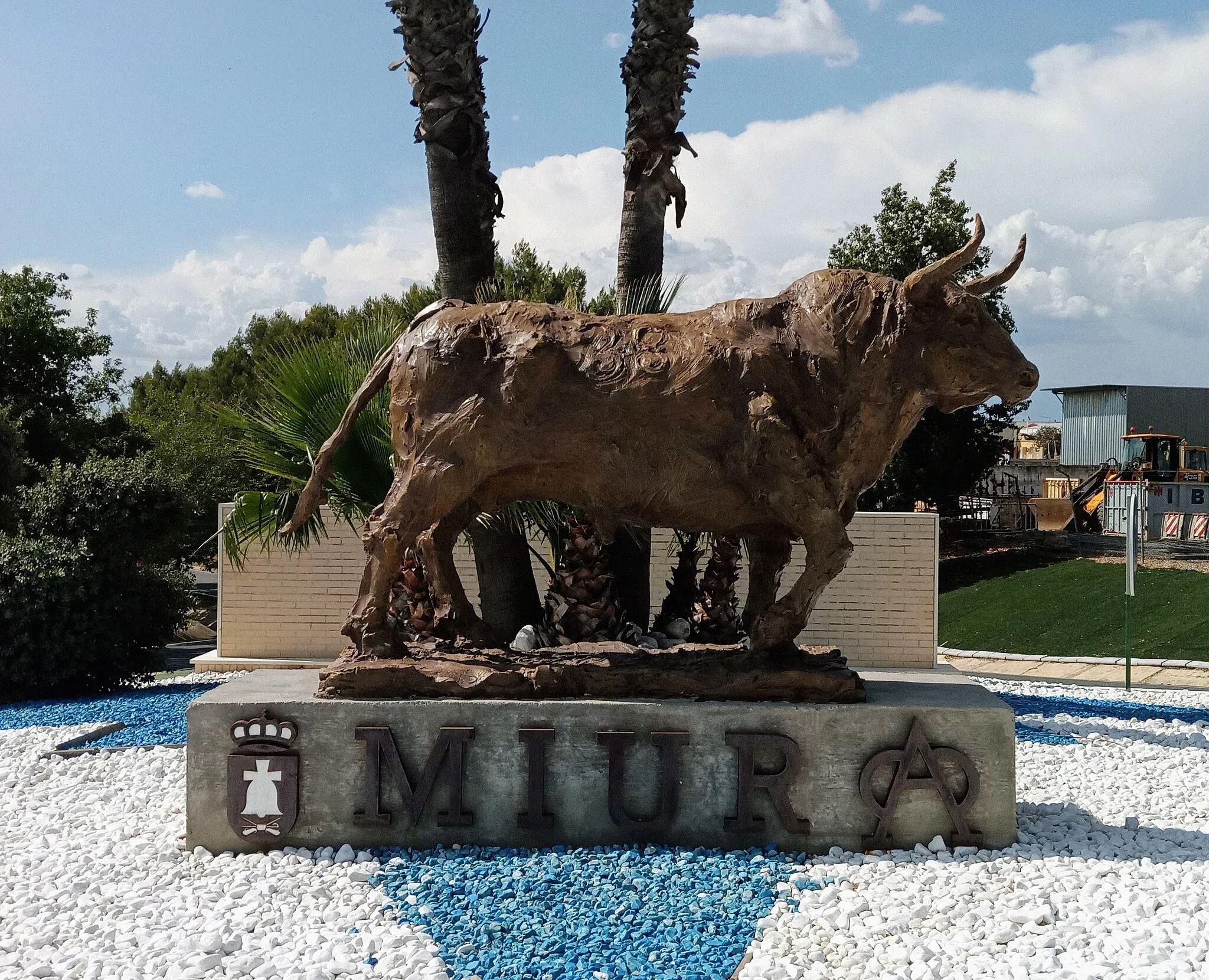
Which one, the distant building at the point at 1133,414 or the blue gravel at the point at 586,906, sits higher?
the distant building at the point at 1133,414

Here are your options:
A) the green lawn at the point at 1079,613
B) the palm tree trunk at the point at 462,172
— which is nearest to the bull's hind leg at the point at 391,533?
the palm tree trunk at the point at 462,172

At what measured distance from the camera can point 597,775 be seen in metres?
4.52

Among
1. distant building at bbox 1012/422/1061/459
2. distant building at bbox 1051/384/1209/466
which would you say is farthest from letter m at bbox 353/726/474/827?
distant building at bbox 1012/422/1061/459

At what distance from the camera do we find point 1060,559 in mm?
20281

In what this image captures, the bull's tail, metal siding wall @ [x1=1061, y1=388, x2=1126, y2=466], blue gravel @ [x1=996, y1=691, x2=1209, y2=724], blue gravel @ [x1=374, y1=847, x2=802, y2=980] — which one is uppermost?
metal siding wall @ [x1=1061, y1=388, x2=1126, y2=466]

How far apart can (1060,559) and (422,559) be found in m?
18.0

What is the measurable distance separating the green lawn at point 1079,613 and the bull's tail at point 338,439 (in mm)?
11321

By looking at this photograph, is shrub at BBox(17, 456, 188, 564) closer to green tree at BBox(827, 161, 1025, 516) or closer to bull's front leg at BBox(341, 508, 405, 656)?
bull's front leg at BBox(341, 508, 405, 656)

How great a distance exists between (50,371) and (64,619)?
585 inches

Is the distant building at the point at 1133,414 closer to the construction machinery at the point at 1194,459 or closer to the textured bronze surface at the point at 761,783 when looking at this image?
the construction machinery at the point at 1194,459

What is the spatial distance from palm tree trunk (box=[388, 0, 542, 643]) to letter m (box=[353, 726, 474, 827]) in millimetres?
3354

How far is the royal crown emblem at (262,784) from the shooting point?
14.7ft

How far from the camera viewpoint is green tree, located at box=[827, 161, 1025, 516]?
865 inches

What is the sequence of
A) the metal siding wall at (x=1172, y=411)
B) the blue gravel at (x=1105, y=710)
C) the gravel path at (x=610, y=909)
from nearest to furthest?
1. the gravel path at (x=610, y=909)
2. the blue gravel at (x=1105, y=710)
3. the metal siding wall at (x=1172, y=411)
